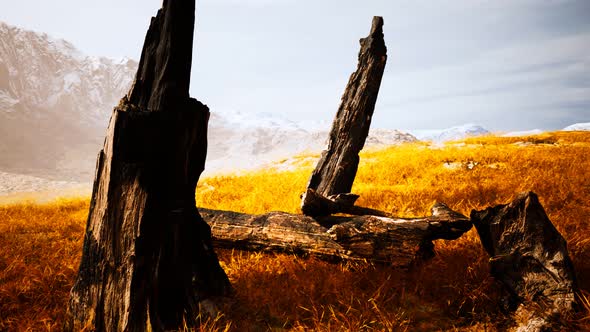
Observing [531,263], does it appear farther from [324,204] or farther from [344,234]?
[324,204]

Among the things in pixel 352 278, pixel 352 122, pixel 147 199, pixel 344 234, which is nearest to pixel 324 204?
pixel 344 234

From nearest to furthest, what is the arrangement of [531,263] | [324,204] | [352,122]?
1. [531,263]
2. [324,204]
3. [352,122]

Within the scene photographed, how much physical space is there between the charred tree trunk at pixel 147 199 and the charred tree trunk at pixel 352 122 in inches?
118

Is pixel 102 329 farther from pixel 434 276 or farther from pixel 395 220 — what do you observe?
pixel 434 276

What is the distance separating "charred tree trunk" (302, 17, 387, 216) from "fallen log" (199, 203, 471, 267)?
143 cm

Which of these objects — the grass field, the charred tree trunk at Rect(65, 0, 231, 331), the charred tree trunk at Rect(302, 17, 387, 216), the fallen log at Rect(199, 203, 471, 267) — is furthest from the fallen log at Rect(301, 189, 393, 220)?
the charred tree trunk at Rect(65, 0, 231, 331)

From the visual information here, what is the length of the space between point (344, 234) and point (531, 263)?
173cm

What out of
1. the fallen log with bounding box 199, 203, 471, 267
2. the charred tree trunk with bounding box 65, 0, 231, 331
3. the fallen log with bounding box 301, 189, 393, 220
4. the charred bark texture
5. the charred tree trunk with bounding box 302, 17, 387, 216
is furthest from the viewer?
the charred tree trunk with bounding box 302, 17, 387, 216

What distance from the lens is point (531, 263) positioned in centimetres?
305

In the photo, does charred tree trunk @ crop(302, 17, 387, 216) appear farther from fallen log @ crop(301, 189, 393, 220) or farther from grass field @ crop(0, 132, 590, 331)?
grass field @ crop(0, 132, 590, 331)

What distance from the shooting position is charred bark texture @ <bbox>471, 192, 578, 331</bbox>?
2830mm

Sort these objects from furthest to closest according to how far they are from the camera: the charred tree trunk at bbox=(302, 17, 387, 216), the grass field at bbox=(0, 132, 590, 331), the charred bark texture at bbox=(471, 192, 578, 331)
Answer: the charred tree trunk at bbox=(302, 17, 387, 216) → the grass field at bbox=(0, 132, 590, 331) → the charred bark texture at bbox=(471, 192, 578, 331)

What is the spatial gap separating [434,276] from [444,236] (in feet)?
1.49

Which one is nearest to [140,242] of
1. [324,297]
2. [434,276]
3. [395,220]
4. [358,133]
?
[324,297]
